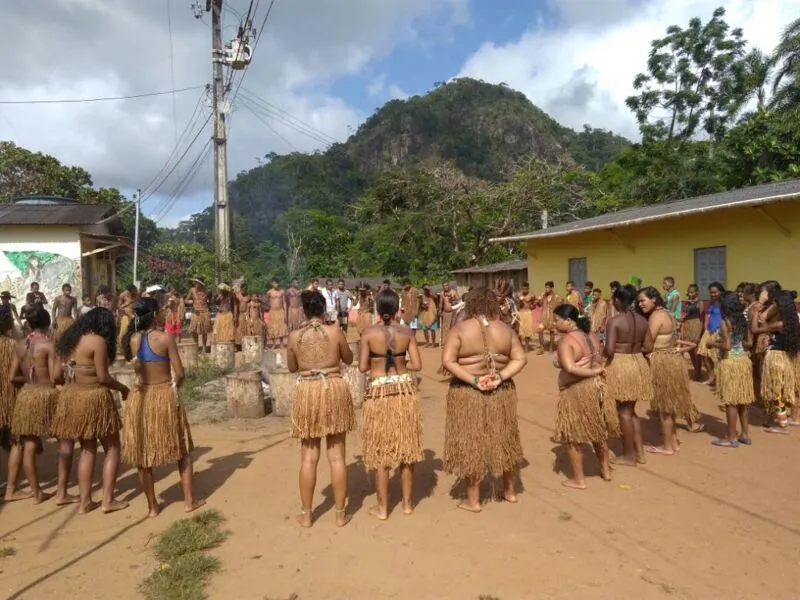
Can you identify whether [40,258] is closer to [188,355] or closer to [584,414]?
[188,355]

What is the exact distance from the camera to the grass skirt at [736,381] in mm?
6070

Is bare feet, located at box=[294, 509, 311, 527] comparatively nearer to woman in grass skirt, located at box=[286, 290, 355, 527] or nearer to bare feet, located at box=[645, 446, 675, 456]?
woman in grass skirt, located at box=[286, 290, 355, 527]

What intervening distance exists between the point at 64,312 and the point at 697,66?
2754 cm

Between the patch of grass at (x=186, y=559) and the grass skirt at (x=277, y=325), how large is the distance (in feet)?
29.0

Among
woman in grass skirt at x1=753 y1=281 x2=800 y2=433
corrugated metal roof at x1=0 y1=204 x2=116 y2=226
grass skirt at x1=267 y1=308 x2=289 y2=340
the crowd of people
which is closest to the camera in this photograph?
the crowd of people

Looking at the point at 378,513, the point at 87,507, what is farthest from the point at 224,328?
the point at 378,513

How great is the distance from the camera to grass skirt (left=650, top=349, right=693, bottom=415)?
236 inches

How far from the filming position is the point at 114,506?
488 centimetres

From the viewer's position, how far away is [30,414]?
5.00 meters

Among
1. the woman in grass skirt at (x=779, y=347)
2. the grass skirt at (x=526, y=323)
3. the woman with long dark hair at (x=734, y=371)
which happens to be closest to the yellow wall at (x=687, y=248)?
the grass skirt at (x=526, y=323)

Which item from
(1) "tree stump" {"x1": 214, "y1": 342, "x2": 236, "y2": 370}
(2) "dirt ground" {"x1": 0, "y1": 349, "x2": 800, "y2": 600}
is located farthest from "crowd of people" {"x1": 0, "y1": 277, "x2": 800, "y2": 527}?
(1) "tree stump" {"x1": 214, "y1": 342, "x2": 236, "y2": 370}

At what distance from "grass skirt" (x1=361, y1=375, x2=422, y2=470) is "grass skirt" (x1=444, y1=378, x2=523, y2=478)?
1.03 feet

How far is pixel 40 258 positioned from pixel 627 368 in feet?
53.7

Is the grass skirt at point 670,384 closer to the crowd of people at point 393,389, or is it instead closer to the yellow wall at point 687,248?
the crowd of people at point 393,389
